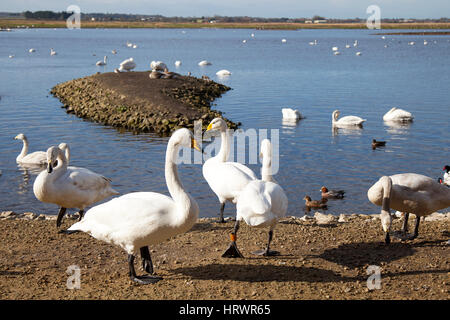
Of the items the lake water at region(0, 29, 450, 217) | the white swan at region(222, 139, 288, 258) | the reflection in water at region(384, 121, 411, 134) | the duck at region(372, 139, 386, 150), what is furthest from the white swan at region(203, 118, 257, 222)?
the reflection in water at region(384, 121, 411, 134)

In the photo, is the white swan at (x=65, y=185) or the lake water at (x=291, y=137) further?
the lake water at (x=291, y=137)

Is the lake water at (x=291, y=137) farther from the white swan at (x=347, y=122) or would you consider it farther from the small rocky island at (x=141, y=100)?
the small rocky island at (x=141, y=100)

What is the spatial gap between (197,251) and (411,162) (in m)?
10.9

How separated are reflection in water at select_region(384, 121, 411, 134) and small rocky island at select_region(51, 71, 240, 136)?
678 cm

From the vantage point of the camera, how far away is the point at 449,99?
1220 inches

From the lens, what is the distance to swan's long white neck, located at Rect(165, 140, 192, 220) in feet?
20.5

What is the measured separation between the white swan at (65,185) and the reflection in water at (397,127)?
15.6 m

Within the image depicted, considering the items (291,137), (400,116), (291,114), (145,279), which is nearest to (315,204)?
(145,279)

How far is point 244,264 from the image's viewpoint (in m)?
7.22

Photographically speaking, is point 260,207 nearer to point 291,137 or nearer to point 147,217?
point 147,217

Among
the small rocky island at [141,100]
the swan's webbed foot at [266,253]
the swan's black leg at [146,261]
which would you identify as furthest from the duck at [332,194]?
the small rocky island at [141,100]

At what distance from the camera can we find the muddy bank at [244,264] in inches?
246

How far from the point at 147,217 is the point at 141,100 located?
68.3 feet

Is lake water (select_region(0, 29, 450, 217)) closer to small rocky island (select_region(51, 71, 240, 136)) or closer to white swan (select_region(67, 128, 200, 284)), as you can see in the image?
small rocky island (select_region(51, 71, 240, 136))
